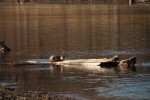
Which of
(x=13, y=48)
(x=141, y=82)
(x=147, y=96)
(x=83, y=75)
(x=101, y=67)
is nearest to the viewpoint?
(x=147, y=96)

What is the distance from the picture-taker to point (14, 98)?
942 inches

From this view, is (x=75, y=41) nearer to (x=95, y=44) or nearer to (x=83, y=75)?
(x=95, y=44)

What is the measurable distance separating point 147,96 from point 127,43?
3114 centimetres

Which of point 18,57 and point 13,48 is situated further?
point 13,48

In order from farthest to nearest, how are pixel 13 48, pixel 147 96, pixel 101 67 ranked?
pixel 13 48
pixel 101 67
pixel 147 96

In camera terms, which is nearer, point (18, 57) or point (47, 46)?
point (18, 57)

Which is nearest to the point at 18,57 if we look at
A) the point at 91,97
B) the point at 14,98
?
the point at 91,97

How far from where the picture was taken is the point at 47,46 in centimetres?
5716

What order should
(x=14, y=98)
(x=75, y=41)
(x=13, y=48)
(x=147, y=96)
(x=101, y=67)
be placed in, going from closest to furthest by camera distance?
1. (x=14, y=98)
2. (x=147, y=96)
3. (x=101, y=67)
4. (x=13, y=48)
5. (x=75, y=41)

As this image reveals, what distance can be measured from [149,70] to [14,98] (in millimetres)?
15372

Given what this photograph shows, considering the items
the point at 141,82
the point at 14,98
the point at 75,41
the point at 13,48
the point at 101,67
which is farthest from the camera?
the point at 75,41

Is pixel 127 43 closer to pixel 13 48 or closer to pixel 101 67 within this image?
pixel 13 48

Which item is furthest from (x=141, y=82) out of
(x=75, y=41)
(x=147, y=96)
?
(x=75, y=41)

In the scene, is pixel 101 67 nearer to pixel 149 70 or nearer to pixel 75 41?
pixel 149 70
